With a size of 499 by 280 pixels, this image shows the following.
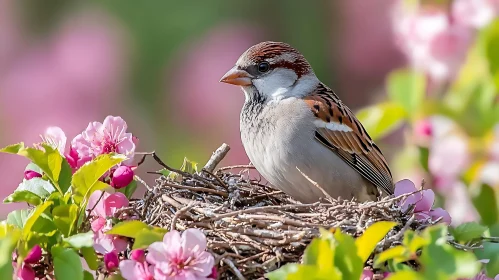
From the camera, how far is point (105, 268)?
172 centimetres

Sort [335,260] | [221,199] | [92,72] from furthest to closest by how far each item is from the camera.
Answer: [92,72] → [221,199] → [335,260]

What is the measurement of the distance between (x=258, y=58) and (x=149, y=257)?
3.97 feet

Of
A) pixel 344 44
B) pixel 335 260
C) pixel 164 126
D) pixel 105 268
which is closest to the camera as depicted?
pixel 335 260

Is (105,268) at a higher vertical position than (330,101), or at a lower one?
lower

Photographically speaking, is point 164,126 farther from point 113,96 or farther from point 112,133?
point 112,133

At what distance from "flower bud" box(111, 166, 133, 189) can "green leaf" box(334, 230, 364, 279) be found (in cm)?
51

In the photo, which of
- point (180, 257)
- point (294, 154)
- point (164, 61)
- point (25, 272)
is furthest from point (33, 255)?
point (164, 61)

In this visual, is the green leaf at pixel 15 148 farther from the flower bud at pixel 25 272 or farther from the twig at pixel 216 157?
the twig at pixel 216 157

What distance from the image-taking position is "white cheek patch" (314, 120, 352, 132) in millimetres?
2596

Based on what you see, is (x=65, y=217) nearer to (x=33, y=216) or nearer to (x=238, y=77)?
(x=33, y=216)

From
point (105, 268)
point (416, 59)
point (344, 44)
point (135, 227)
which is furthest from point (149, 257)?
point (344, 44)

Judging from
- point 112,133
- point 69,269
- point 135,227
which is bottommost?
point 69,269

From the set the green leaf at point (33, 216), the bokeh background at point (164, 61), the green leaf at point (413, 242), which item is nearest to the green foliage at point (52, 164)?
the green leaf at point (33, 216)

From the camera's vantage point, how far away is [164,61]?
16.5 ft
